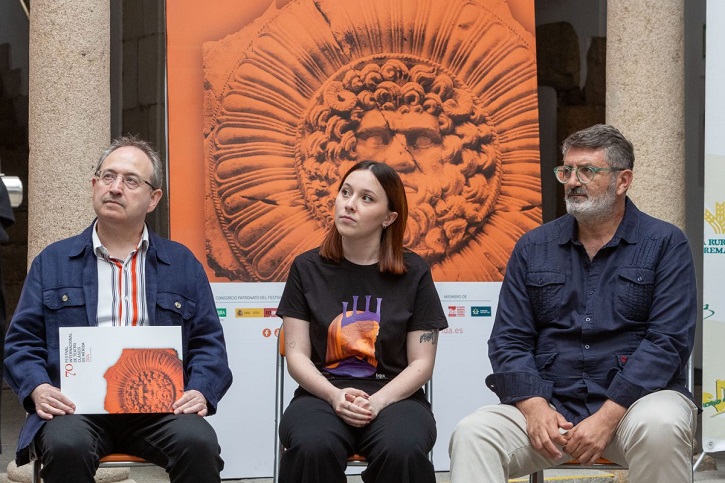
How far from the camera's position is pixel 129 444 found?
3.85 metres

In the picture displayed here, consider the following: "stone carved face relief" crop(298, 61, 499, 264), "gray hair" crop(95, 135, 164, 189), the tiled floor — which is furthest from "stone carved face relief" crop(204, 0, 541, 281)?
"gray hair" crop(95, 135, 164, 189)

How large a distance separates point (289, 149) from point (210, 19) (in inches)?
29.4

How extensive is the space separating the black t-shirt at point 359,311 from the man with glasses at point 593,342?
0.33 meters

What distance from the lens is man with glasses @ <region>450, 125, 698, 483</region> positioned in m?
3.74

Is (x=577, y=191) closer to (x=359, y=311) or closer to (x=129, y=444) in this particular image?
(x=359, y=311)

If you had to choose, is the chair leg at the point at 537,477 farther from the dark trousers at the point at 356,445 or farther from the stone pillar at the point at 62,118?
the stone pillar at the point at 62,118

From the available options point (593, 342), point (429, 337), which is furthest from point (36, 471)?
point (593, 342)

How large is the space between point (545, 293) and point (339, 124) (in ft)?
5.53

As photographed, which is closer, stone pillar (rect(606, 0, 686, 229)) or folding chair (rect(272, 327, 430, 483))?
folding chair (rect(272, 327, 430, 483))

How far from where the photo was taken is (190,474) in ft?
12.2

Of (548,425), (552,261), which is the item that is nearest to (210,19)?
(552,261)

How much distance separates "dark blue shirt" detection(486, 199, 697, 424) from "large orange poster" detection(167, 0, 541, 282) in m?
1.34

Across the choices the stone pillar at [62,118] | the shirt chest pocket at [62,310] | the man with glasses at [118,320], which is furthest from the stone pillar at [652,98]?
the shirt chest pocket at [62,310]

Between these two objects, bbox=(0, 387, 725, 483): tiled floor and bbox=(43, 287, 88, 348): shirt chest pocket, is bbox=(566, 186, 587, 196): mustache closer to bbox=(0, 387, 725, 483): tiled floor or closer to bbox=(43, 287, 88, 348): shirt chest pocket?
bbox=(43, 287, 88, 348): shirt chest pocket
